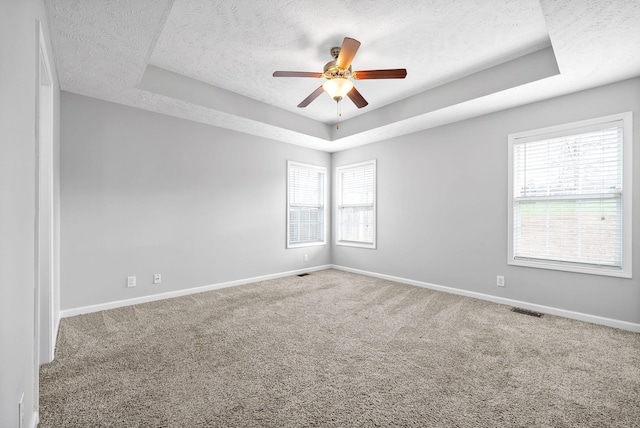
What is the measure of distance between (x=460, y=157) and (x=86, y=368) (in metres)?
4.61

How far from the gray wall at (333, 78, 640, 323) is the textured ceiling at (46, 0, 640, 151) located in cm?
26

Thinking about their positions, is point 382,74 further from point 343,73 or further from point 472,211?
point 472,211

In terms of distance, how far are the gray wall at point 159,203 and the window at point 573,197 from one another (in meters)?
3.56

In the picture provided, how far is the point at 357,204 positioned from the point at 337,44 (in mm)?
3164

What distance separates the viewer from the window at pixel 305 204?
531 cm

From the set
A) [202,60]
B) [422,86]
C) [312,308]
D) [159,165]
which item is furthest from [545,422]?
[159,165]

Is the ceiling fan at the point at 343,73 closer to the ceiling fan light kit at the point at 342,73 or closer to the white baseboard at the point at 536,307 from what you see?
the ceiling fan light kit at the point at 342,73

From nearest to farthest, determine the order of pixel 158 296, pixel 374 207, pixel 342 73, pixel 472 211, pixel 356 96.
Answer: pixel 342 73, pixel 356 96, pixel 158 296, pixel 472 211, pixel 374 207

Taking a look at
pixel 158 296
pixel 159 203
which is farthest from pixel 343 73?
pixel 158 296

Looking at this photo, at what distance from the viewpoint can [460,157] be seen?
4047mm

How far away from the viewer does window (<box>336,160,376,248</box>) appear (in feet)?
17.4

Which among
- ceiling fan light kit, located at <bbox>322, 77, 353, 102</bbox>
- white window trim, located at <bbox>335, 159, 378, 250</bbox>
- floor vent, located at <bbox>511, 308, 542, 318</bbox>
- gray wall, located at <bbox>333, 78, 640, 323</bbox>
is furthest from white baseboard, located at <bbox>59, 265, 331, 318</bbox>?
floor vent, located at <bbox>511, 308, 542, 318</bbox>

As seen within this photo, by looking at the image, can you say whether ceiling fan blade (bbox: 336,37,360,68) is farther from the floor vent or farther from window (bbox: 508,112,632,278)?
the floor vent

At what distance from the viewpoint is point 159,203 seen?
3750 mm
